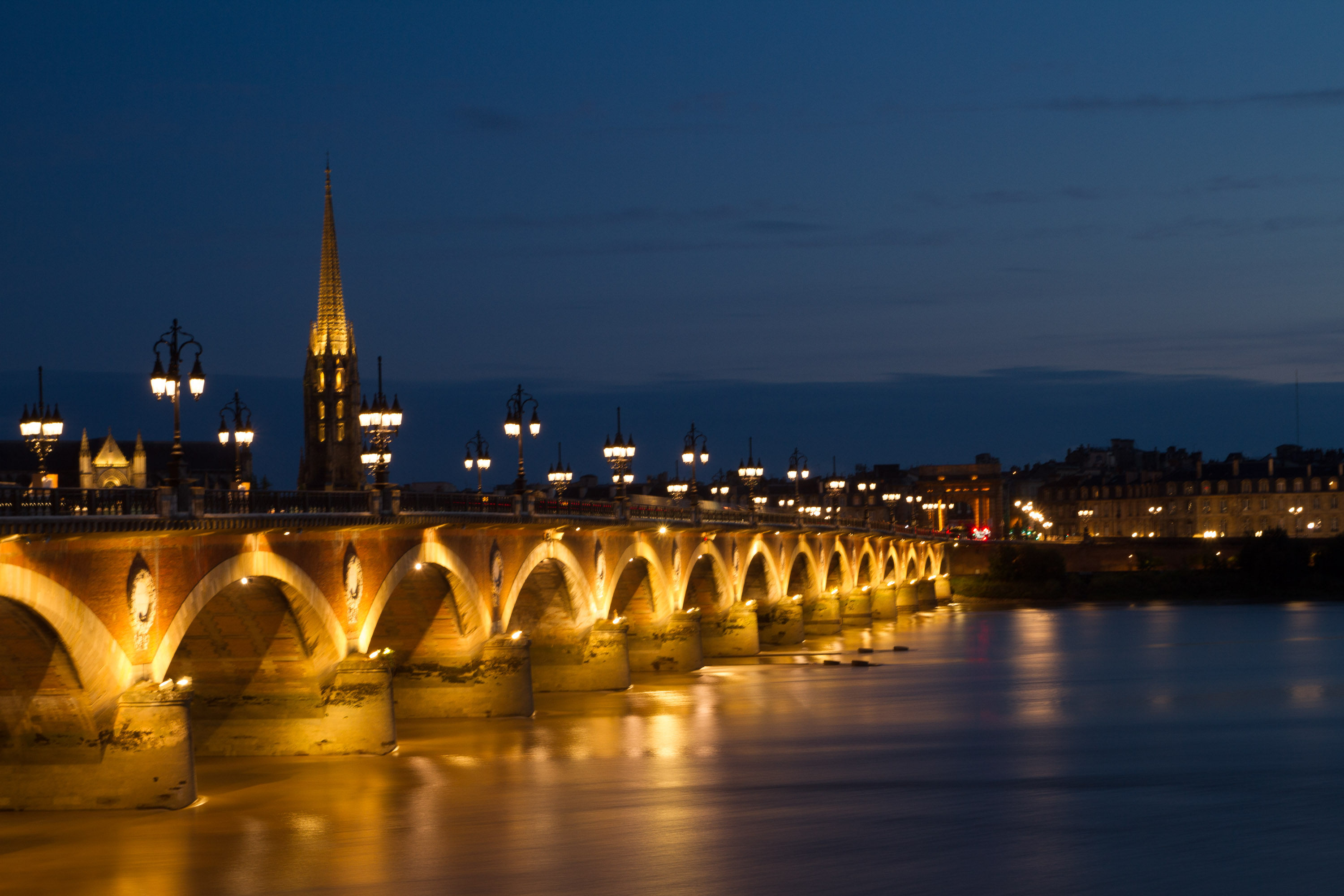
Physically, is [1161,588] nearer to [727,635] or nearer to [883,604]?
[883,604]

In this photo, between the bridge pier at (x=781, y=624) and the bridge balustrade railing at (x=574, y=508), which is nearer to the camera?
the bridge balustrade railing at (x=574, y=508)

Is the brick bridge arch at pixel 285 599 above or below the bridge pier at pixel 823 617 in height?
above

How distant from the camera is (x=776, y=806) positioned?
3103 cm

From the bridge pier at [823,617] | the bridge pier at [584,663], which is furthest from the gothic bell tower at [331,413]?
the bridge pier at [584,663]

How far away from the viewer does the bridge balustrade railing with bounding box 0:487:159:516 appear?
2264cm

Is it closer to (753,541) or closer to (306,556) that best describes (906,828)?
(306,556)

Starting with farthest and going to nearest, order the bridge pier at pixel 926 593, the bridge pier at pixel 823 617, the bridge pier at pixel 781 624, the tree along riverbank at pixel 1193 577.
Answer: the bridge pier at pixel 926 593
the tree along riverbank at pixel 1193 577
the bridge pier at pixel 823 617
the bridge pier at pixel 781 624

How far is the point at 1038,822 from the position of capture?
29.4 m

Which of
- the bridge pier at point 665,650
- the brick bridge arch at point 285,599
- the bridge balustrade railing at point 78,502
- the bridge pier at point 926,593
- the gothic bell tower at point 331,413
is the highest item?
the gothic bell tower at point 331,413

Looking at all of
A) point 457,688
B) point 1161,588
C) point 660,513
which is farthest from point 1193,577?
point 457,688

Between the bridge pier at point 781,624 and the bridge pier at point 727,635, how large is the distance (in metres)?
9.13

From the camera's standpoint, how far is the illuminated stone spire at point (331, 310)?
100 m

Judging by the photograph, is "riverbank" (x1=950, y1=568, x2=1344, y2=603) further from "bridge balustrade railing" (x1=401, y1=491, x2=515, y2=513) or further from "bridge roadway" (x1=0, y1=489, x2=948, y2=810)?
"bridge balustrade railing" (x1=401, y1=491, x2=515, y2=513)

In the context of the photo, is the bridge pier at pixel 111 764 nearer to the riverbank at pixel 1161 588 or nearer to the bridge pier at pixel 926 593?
the riverbank at pixel 1161 588
